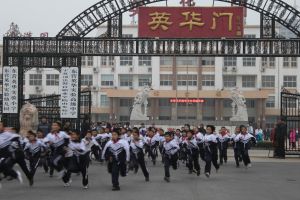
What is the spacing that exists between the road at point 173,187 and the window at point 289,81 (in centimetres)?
5450

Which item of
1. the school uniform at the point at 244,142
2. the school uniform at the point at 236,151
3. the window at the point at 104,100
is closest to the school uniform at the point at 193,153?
the school uniform at the point at 244,142

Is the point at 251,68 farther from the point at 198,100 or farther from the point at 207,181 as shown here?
the point at 207,181

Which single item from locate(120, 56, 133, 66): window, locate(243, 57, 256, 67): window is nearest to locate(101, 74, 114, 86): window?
locate(120, 56, 133, 66): window

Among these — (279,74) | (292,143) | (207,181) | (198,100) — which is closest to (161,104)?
(198,100)

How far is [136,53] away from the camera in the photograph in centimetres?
2788

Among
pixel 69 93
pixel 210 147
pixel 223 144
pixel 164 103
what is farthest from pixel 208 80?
pixel 210 147

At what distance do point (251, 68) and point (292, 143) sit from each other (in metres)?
45.0

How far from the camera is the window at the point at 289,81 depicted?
74688mm

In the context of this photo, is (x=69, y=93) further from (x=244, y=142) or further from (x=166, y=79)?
(x=166, y=79)

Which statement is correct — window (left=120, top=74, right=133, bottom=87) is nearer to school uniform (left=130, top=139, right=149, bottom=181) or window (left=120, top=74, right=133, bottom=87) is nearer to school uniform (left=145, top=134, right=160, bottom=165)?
school uniform (left=145, top=134, right=160, bottom=165)

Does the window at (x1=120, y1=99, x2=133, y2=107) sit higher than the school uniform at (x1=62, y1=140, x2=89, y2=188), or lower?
higher

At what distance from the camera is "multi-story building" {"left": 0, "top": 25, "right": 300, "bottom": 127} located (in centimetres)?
7462

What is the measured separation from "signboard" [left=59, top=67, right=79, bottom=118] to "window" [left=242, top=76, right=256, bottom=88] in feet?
166

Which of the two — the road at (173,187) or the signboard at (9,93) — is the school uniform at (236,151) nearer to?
the road at (173,187)
